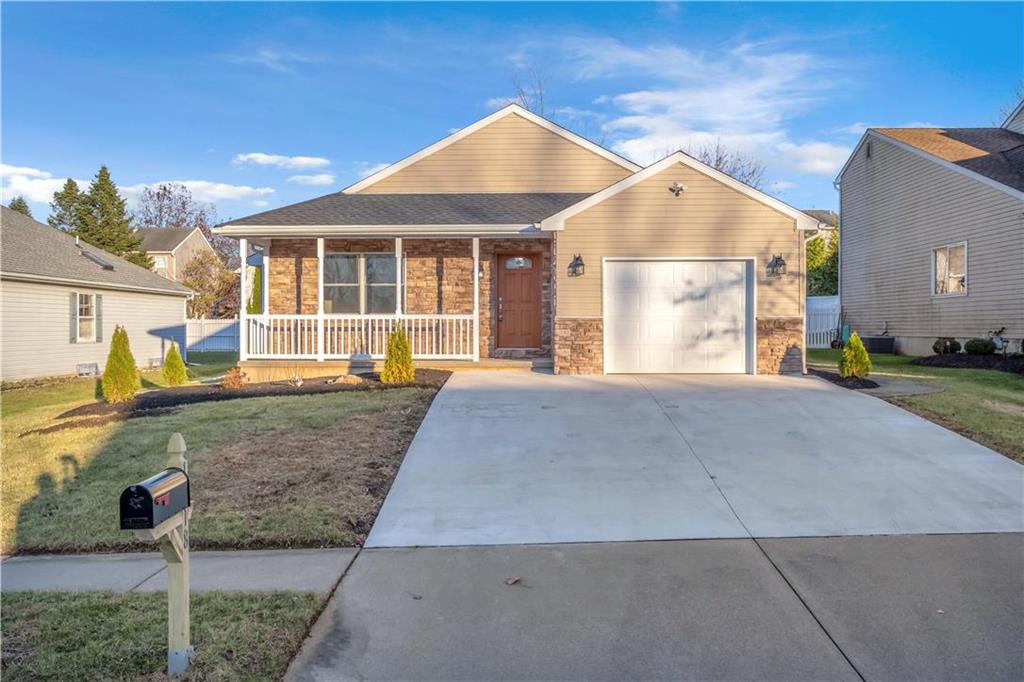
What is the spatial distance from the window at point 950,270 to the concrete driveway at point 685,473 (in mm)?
9425

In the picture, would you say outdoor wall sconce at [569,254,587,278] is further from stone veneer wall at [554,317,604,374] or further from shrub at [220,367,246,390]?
shrub at [220,367,246,390]

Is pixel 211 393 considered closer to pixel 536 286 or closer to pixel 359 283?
pixel 359 283

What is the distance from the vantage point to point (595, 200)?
11.4 metres

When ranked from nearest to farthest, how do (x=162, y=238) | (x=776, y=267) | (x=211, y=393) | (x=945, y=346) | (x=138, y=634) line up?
(x=138, y=634) < (x=211, y=393) < (x=776, y=267) < (x=945, y=346) < (x=162, y=238)

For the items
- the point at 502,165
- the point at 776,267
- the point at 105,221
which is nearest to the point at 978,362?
the point at 776,267

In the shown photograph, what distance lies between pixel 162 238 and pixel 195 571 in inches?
1666

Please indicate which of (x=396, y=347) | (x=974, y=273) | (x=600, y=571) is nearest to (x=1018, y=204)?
(x=974, y=273)

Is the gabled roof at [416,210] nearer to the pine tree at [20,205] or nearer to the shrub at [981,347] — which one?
the shrub at [981,347]

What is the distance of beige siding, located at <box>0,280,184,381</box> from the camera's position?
49.9ft

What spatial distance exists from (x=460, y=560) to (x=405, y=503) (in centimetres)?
129

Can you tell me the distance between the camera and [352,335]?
12812 mm

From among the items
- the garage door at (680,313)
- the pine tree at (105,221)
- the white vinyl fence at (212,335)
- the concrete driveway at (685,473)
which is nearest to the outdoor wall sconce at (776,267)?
the garage door at (680,313)

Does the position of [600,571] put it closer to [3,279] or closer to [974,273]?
[974,273]

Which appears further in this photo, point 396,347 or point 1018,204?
point 1018,204
